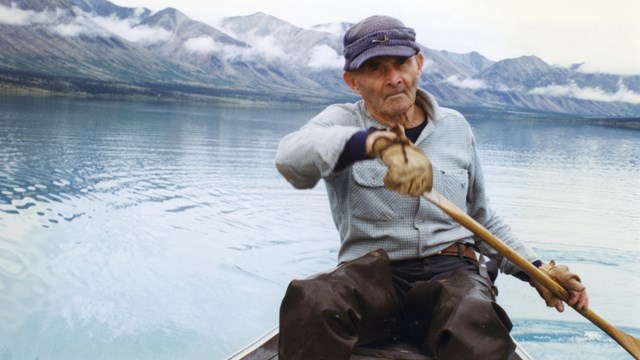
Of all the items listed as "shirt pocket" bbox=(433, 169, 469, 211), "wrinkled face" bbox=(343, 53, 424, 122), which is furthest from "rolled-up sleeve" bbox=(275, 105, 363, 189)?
"shirt pocket" bbox=(433, 169, 469, 211)

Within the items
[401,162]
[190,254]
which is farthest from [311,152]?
[190,254]

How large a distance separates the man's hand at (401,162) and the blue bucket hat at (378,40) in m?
0.67

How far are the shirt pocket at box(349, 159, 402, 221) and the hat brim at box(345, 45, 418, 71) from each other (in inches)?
16.6

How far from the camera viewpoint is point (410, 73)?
9.33 ft

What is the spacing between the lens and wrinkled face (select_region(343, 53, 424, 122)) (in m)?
2.81

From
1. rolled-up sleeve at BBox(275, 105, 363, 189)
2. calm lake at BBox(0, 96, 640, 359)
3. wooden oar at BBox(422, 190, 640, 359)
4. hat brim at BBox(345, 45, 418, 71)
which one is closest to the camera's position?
rolled-up sleeve at BBox(275, 105, 363, 189)

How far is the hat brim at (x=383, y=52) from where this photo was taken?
2.71 m

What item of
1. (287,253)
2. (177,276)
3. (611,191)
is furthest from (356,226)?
(611,191)

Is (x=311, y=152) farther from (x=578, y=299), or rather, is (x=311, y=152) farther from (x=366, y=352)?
(x=578, y=299)

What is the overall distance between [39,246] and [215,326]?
3.93 m

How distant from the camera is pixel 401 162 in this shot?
2.10 m

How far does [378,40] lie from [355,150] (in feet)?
2.35

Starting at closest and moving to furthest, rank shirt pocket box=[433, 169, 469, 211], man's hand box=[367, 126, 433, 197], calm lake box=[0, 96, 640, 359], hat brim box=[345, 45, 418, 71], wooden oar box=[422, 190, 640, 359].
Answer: man's hand box=[367, 126, 433, 197], wooden oar box=[422, 190, 640, 359], hat brim box=[345, 45, 418, 71], shirt pocket box=[433, 169, 469, 211], calm lake box=[0, 96, 640, 359]

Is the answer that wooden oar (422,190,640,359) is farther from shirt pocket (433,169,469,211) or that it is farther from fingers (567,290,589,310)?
shirt pocket (433,169,469,211)
